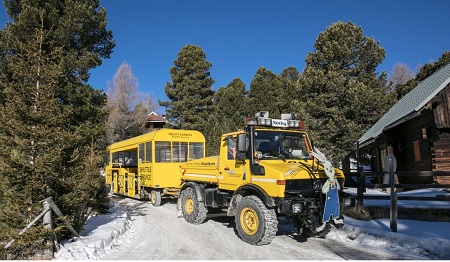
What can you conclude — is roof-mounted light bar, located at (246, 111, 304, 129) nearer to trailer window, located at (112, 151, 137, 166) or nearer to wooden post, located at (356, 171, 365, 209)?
wooden post, located at (356, 171, 365, 209)

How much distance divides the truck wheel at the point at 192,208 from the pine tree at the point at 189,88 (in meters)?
27.8

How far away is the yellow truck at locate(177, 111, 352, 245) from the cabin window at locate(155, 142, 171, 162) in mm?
4504

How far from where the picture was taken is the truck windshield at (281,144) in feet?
27.1

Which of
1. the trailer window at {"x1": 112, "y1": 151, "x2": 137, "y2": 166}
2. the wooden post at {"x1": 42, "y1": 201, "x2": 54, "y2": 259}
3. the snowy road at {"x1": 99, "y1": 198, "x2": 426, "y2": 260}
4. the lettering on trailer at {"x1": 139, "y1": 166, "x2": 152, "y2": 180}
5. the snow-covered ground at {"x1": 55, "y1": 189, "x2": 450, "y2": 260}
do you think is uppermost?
the trailer window at {"x1": 112, "y1": 151, "x2": 137, "y2": 166}

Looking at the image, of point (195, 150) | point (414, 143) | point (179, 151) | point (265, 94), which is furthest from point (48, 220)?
point (265, 94)

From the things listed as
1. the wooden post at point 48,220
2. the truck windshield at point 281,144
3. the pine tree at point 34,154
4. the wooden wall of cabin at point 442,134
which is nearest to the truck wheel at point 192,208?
the truck windshield at point 281,144

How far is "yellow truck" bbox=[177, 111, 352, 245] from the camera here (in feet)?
23.5

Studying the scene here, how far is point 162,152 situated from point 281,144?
7.03 m

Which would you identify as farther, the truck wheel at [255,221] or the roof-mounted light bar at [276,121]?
the roof-mounted light bar at [276,121]

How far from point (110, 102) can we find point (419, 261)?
131 ft

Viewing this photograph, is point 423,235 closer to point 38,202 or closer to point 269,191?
point 269,191

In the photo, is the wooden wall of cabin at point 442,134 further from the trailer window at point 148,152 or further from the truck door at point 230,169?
the trailer window at point 148,152

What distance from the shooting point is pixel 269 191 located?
7.38 meters

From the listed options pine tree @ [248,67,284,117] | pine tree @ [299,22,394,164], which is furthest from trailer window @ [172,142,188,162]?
pine tree @ [248,67,284,117]
